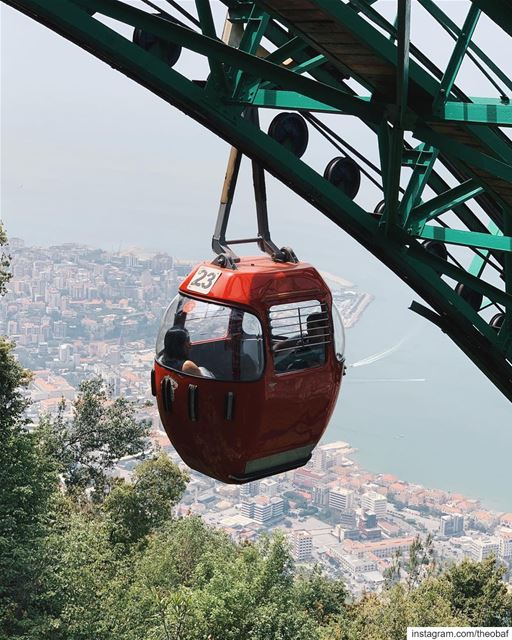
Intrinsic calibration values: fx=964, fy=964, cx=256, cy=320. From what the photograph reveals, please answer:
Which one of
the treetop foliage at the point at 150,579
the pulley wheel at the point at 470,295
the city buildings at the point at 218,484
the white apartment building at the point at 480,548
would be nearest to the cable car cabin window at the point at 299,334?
the pulley wheel at the point at 470,295

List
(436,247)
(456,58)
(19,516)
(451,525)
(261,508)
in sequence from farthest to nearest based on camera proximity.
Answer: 1. (451,525)
2. (261,508)
3. (19,516)
4. (436,247)
5. (456,58)

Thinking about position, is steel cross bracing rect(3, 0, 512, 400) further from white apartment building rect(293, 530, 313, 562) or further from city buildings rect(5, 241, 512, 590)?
white apartment building rect(293, 530, 313, 562)

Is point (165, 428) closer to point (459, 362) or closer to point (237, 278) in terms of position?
point (237, 278)

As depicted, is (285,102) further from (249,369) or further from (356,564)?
(356,564)

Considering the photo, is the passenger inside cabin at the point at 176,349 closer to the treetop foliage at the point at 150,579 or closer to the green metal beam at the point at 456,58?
the green metal beam at the point at 456,58

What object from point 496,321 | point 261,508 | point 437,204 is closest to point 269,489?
point 261,508

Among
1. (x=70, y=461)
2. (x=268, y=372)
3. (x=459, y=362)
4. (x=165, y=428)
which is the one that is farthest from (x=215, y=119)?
(x=459, y=362)

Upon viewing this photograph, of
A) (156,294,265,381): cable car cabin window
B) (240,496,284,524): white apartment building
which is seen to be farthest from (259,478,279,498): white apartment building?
(156,294,265,381): cable car cabin window
